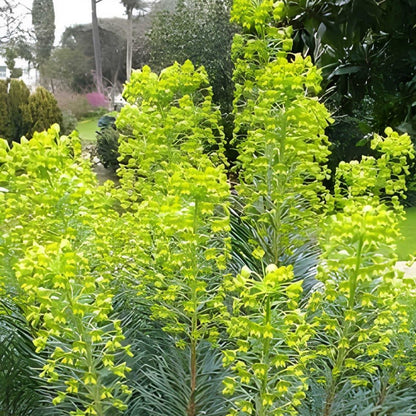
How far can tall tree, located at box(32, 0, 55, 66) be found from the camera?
7.52 m

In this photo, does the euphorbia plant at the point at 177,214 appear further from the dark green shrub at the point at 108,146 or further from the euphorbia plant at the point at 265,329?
the dark green shrub at the point at 108,146

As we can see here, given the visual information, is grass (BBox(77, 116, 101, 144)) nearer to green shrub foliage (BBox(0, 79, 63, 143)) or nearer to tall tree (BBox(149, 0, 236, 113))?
green shrub foliage (BBox(0, 79, 63, 143))

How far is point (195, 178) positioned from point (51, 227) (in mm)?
184

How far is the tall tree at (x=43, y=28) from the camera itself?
7.52 meters

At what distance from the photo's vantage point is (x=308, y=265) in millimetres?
971

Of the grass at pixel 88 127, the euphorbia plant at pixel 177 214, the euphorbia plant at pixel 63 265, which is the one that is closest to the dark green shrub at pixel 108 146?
the grass at pixel 88 127

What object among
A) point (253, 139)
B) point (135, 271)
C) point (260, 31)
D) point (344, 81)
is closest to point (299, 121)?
point (253, 139)

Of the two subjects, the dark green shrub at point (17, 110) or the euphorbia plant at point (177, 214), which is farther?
the dark green shrub at point (17, 110)

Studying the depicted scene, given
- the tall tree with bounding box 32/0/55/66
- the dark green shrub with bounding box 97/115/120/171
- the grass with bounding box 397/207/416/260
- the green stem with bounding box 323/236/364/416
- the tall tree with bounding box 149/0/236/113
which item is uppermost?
the tall tree with bounding box 32/0/55/66

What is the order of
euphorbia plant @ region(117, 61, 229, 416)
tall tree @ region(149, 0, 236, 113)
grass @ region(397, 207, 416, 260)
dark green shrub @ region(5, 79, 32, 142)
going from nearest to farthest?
1. euphorbia plant @ region(117, 61, 229, 416)
2. grass @ region(397, 207, 416, 260)
3. tall tree @ region(149, 0, 236, 113)
4. dark green shrub @ region(5, 79, 32, 142)

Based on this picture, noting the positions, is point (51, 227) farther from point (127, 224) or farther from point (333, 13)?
point (333, 13)

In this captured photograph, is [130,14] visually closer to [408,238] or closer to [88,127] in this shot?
[88,127]

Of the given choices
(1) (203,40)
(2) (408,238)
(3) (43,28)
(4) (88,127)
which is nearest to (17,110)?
(1) (203,40)

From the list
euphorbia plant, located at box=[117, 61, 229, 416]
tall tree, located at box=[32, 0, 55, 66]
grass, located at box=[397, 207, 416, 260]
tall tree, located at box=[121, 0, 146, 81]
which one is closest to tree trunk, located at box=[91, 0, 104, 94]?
tall tree, located at box=[121, 0, 146, 81]
